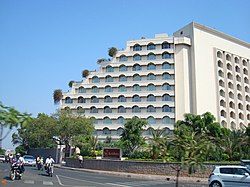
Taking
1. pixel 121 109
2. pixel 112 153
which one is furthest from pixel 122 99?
pixel 112 153

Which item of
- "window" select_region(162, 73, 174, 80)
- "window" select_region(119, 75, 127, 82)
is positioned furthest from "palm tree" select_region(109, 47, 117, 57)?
"window" select_region(162, 73, 174, 80)

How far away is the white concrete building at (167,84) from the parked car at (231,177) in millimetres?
40845

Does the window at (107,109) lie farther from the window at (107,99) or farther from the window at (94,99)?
the window at (94,99)

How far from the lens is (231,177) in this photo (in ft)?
49.2

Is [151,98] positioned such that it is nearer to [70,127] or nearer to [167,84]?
[167,84]

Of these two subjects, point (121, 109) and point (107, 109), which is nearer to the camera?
point (121, 109)

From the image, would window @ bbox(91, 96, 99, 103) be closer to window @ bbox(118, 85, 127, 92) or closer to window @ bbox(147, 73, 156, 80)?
window @ bbox(118, 85, 127, 92)

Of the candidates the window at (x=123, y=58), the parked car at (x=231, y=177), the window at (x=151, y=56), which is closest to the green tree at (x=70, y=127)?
the window at (x=123, y=58)

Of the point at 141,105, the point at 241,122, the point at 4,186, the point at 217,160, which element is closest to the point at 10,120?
the point at 4,186

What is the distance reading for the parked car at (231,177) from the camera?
14688 mm

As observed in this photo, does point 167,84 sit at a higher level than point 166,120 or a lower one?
higher

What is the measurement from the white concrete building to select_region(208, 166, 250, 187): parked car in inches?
1608

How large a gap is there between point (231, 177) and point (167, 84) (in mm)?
44438

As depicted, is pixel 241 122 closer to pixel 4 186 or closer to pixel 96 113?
pixel 96 113
